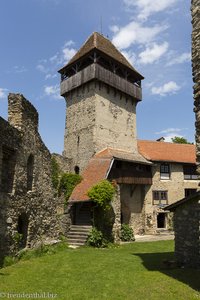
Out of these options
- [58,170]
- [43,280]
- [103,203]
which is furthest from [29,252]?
[58,170]

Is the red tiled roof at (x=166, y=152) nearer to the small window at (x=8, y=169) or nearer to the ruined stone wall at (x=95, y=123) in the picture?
the ruined stone wall at (x=95, y=123)

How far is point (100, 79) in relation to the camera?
1003 inches

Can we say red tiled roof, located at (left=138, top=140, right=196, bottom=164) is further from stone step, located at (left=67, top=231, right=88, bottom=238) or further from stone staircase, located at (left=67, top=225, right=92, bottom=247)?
stone step, located at (left=67, top=231, right=88, bottom=238)

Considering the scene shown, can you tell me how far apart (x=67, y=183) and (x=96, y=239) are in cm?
646

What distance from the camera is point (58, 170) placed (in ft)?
79.8

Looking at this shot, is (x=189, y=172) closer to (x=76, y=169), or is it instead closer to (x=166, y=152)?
(x=166, y=152)

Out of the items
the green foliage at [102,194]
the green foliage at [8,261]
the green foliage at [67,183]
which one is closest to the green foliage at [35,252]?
the green foliage at [8,261]

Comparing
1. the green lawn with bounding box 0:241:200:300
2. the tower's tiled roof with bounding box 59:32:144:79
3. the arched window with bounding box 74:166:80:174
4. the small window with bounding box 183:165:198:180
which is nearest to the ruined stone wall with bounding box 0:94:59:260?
the green lawn with bounding box 0:241:200:300

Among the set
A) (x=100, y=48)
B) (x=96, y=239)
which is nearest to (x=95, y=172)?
(x=96, y=239)

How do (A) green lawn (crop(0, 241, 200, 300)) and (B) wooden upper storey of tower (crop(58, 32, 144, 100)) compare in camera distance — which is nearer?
(A) green lawn (crop(0, 241, 200, 300))

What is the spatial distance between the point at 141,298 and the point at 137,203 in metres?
18.2

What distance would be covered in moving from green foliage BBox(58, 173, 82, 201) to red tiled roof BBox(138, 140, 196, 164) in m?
6.96

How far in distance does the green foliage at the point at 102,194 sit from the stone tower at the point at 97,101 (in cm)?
674

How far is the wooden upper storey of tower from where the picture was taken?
2602 centimetres
